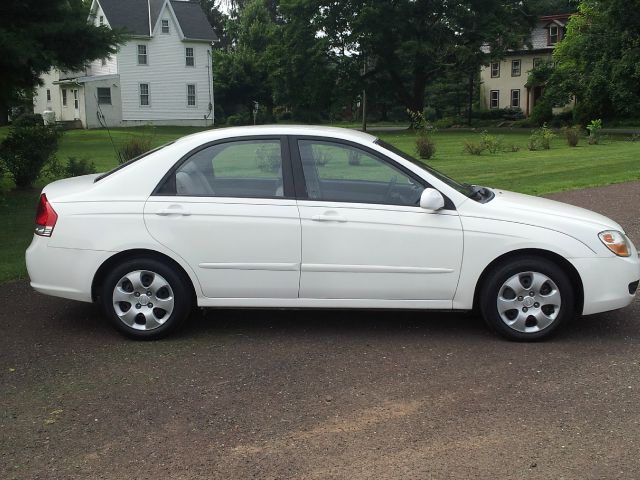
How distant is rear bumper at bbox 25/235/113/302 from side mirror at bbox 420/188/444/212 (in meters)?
2.38

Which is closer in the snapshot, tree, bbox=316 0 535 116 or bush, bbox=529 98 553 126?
tree, bbox=316 0 535 116

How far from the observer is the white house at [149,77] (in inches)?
2087

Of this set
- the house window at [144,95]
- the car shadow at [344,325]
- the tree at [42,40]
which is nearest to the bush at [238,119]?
the house window at [144,95]

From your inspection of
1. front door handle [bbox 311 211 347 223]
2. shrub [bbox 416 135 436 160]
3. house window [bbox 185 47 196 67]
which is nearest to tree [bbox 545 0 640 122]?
shrub [bbox 416 135 436 160]

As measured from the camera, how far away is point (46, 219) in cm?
583

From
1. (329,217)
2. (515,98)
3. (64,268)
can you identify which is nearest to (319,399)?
(329,217)

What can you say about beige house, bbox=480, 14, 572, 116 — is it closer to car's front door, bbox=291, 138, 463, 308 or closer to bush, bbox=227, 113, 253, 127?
bush, bbox=227, 113, 253, 127

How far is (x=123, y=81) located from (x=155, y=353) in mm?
51139

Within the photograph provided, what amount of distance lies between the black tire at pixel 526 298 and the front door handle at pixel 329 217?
3.89 feet

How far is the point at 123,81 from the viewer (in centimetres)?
5353

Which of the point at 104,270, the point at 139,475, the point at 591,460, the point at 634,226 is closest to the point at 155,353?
the point at 104,270

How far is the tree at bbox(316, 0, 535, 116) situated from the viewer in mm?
47281

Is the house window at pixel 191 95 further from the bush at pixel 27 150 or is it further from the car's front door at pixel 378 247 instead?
the car's front door at pixel 378 247

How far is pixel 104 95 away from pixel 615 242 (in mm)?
51363
